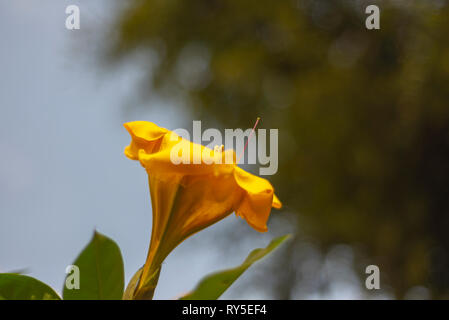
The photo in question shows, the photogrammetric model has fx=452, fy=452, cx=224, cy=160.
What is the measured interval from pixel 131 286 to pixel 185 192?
0.05m

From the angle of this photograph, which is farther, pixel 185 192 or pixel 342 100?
pixel 342 100

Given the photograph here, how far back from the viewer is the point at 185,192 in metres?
0.24

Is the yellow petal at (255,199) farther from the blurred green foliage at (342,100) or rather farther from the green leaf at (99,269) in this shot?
the blurred green foliage at (342,100)

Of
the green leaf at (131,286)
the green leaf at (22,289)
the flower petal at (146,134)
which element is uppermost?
the flower petal at (146,134)

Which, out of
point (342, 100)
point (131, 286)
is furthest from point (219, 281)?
point (342, 100)

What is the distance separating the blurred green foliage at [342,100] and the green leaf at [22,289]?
4.17ft

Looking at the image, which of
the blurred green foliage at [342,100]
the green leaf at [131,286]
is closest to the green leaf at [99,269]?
the green leaf at [131,286]

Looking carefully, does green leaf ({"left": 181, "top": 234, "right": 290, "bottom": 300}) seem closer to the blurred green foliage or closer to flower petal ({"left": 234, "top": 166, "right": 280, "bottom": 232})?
flower petal ({"left": 234, "top": 166, "right": 280, "bottom": 232})

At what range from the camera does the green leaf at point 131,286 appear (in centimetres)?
21

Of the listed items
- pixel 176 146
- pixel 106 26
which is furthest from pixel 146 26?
pixel 176 146

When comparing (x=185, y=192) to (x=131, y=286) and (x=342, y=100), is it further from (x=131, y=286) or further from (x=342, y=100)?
(x=342, y=100)

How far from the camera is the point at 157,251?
0.24m
